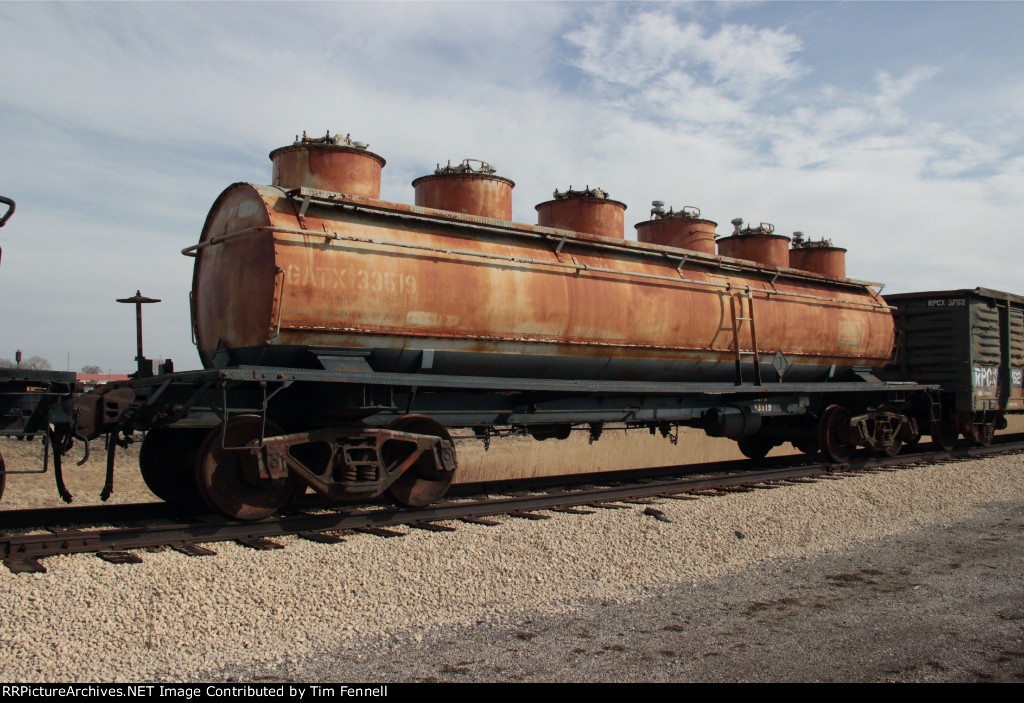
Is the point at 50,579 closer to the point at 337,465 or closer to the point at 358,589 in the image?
the point at 358,589

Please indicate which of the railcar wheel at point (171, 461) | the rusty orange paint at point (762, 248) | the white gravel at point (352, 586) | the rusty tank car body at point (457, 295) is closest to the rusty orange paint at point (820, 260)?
the rusty orange paint at point (762, 248)

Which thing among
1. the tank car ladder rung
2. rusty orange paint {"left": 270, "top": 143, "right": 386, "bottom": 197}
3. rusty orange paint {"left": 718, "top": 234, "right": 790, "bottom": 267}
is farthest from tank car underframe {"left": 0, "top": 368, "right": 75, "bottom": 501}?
rusty orange paint {"left": 718, "top": 234, "right": 790, "bottom": 267}

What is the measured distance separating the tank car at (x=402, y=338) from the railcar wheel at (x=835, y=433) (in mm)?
2256

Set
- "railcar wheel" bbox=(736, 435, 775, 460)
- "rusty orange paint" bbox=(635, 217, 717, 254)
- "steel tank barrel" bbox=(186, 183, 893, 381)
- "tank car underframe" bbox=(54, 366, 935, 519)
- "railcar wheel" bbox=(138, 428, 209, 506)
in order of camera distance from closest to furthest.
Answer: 1. "tank car underframe" bbox=(54, 366, 935, 519)
2. "steel tank barrel" bbox=(186, 183, 893, 381)
3. "railcar wheel" bbox=(138, 428, 209, 506)
4. "rusty orange paint" bbox=(635, 217, 717, 254)
5. "railcar wheel" bbox=(736, 435, 775, 460)

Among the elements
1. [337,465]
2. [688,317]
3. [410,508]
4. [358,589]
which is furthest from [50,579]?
[688,317]

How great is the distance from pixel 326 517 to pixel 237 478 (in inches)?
37.2

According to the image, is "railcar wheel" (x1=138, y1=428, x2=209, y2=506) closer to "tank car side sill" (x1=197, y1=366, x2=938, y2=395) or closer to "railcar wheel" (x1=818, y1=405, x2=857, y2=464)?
"tank car side sill" (x1=197, y1=366, x2=938, y2=395)

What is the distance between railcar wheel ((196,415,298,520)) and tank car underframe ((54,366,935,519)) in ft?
0.03

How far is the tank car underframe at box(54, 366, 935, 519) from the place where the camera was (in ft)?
23.8

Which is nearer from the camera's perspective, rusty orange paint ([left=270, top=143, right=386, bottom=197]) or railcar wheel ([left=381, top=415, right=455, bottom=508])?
railcar wheel ([left=381, top=415, right=455, bottom=508])

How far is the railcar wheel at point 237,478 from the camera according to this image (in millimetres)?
7191

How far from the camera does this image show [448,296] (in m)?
8.47

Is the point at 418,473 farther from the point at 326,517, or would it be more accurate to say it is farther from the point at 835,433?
the point at 835,433

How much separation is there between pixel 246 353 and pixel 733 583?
5.22 metres
